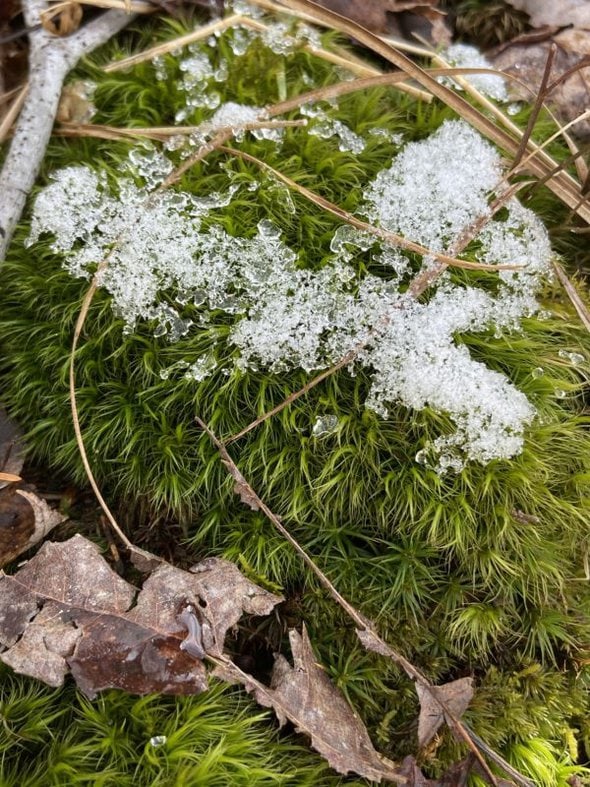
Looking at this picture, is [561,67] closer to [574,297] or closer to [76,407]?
[574,297]

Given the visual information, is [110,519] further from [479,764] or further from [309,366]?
[479,764]

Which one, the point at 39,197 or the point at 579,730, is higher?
the point at 39,197

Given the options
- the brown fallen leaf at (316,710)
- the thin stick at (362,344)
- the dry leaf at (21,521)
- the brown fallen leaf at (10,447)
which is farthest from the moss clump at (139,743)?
the thin stick at (362,344)

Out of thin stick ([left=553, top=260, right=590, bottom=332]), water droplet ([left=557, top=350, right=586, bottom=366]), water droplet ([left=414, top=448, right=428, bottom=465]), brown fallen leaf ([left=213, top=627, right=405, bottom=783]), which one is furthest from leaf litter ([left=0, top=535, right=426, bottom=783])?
thin stick ([left=553, top=260, right=590, bottom=332])

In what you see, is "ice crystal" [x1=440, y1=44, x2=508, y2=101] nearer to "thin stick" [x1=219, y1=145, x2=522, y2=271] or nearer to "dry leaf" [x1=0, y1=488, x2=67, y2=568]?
"thin stick" [x1=219, y1=145, x2=522, y2=271]

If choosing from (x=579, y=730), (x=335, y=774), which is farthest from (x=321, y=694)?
(x=579, y=730)
